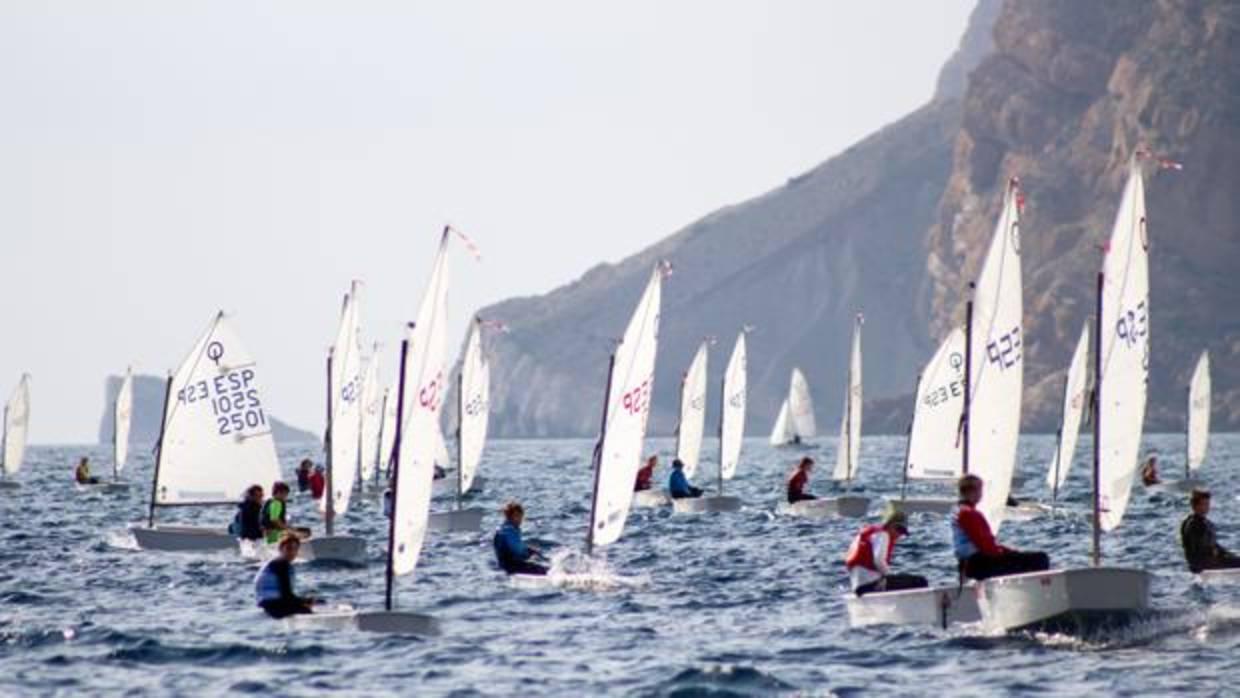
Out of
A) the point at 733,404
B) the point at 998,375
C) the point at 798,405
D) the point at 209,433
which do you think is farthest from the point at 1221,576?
the point at 798,405

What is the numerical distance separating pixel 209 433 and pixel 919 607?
2111 cm

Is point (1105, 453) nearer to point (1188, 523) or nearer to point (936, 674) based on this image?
point (1188, 523)

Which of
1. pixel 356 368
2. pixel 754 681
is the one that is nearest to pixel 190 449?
pixel 356 368

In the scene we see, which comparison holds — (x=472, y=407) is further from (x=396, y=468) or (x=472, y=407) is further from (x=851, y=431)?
(x=396, y=468)

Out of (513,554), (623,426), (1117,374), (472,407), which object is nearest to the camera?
(1117,374)

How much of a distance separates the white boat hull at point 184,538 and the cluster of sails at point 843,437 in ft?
0.13

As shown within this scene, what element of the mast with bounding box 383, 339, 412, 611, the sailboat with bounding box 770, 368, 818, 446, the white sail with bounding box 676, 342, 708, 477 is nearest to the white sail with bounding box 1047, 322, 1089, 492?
the white sail with bounding box 676, 342, 708, 477

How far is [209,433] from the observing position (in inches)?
1800

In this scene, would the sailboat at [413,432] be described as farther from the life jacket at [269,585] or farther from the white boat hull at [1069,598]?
the white boat hull at [1069,598]

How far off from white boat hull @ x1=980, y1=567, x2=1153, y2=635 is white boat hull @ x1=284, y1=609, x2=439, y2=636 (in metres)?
6.97

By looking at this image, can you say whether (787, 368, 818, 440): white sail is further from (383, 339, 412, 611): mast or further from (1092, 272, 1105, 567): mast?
(383, 339, 412, 611): mast

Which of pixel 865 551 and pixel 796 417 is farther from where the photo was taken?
pixel 796 417

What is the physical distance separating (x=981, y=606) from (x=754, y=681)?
4056 mm

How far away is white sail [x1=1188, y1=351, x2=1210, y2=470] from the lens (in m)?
77.2
